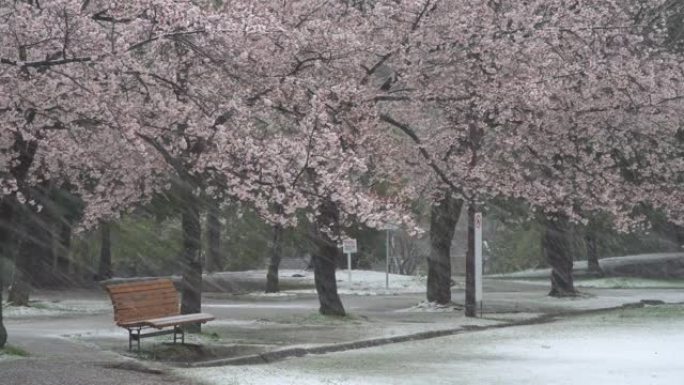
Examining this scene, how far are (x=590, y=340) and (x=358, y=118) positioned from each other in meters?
5.54

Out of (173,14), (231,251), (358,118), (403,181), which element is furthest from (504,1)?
(231,251)

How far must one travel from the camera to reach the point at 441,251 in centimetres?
2459

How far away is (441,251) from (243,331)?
8.69 meters

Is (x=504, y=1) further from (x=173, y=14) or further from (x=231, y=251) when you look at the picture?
(x=231, y=251)

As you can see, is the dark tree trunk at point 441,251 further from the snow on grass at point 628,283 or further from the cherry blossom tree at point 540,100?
the snow on grass at point 628,283

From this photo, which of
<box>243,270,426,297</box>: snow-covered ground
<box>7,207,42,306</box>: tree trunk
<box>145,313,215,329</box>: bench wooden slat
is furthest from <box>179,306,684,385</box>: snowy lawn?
<box>243,270,426,297</box>: snow-covered ground

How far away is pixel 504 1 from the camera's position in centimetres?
1911

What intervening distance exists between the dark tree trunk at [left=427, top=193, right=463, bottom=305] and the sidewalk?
584 millimetres

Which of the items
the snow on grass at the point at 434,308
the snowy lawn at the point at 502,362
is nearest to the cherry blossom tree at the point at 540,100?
the snowy lawn at the point at 502,362

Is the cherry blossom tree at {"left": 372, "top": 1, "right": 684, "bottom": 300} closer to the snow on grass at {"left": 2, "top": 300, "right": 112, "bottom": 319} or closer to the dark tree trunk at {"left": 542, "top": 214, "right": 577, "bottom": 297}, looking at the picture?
the dark tree trunk at {"left": 542, "top": 214, "right": 577, "bottom": 297}

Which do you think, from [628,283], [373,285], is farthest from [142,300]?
[628,283]

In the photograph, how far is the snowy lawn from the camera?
10.8 m

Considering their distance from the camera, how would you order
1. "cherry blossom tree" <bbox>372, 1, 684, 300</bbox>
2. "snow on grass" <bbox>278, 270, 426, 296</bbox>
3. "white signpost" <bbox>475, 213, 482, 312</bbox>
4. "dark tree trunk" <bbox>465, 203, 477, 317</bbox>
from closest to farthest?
"cherry blossom tree" <bbox>372, 1, 684, 300</bbox> < "white signpost" <bbox>475, 213, 482, 312</bbox> < "dark tree trunk" <bbox>465, 203, 477, 317</bbox> < "snow on grass" <bbox>278, 270, 426, 296</bbox>

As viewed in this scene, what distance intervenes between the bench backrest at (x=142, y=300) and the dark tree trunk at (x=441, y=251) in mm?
11646
